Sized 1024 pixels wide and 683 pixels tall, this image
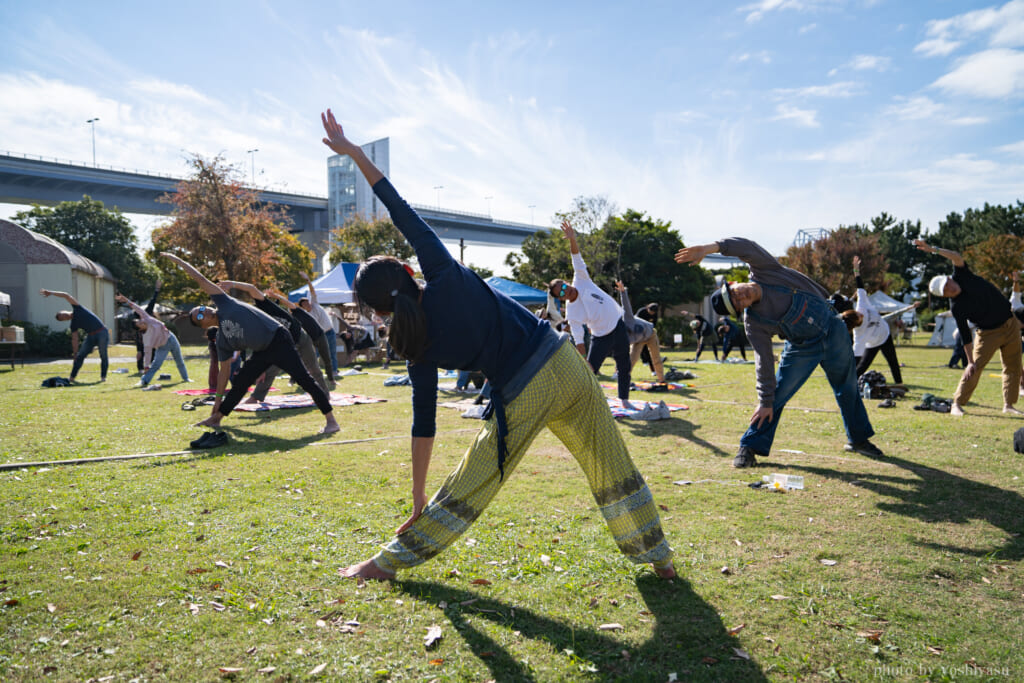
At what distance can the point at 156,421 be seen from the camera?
900 cm

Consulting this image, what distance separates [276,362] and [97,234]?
152 ft

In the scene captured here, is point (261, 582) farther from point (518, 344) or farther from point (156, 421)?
point (156, 421)

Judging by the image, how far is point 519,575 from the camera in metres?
3.58

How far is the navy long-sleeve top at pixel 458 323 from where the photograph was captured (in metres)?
2.87

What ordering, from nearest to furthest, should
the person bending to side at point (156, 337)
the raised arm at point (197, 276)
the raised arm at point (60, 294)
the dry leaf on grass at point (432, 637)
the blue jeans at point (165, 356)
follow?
the dry leaf on grass at point (432, 637), the raised arm at point (197, 276), the raised arm at point (60, 294), the blue jeans at point (165, 356), the person bending to side at point (156, 337)

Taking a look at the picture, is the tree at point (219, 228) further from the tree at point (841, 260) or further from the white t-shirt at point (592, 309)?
the tree at point (841, 260)

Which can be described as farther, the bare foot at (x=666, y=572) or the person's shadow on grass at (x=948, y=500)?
the person's shadow on grass at (x=948, y=500)

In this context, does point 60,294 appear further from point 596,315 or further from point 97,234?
point 97,234

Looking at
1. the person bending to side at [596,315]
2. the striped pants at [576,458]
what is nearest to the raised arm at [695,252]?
the striped pants at [576,458]

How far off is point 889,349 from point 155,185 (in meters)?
64.6

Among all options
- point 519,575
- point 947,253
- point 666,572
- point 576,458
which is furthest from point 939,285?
point 519,575

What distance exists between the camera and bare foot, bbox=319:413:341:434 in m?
8.16

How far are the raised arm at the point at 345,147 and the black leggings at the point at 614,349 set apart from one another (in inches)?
254

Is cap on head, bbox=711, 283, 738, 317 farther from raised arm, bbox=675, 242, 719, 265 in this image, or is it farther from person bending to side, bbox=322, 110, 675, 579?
person bending to side, bbox=322, 110, 675, 579
